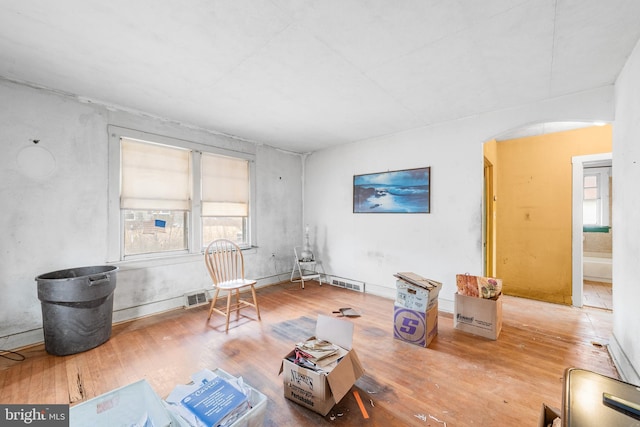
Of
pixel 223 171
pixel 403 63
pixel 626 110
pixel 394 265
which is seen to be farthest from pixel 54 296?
pixel 626 110

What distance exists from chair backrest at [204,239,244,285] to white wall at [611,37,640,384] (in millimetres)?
3622

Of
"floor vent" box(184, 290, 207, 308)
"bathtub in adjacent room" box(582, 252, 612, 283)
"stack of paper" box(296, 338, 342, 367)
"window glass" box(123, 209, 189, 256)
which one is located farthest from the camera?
"bathtub in adjacent room" box(582, 252, 612, 283)

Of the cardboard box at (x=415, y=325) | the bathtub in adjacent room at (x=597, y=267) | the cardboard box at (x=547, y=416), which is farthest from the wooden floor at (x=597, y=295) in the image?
the cardboard box at (x=547, y=416)

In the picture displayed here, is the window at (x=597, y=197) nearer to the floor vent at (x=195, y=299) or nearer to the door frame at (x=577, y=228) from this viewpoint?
the door frame at (x=577, y=228)

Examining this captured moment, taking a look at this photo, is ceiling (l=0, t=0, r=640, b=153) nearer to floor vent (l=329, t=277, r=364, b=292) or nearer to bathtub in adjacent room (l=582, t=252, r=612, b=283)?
floor vent (l=329, t=277, r=364, b=292)

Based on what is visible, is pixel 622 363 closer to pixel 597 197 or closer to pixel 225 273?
pixel 225 273

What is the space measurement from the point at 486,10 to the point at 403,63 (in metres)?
0.68

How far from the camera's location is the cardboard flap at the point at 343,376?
63.8 inches

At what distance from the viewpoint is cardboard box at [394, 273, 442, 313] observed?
2531mm

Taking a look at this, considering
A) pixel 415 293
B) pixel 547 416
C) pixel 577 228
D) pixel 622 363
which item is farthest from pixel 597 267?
pixel 547 416

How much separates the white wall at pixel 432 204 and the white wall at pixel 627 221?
1.55 ft

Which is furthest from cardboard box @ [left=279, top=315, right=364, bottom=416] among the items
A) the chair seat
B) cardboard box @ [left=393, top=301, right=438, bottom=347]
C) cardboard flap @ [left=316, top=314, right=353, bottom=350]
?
the chair seat

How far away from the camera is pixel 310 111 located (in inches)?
127

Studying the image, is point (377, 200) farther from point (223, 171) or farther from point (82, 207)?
point (82, 207)
